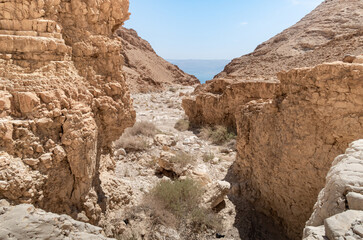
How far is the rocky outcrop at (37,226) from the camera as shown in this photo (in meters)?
1.82

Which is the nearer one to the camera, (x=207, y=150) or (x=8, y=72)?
(x=8, y=72)

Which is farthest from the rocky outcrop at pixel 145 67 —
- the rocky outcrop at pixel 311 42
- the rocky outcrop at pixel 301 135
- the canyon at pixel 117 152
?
the rocky outcrop at pixel 301 135

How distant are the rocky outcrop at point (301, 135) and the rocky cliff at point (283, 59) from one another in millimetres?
5061

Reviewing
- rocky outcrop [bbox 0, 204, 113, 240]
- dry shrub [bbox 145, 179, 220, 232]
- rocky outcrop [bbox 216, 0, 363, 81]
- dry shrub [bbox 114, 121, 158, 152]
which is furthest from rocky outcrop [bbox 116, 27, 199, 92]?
rocky outcrop [bbox 0, 204, 113, 240]

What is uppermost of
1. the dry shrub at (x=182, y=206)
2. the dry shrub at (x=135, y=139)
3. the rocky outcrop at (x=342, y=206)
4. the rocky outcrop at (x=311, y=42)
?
the rocky outcrop at (x=311, y=42)

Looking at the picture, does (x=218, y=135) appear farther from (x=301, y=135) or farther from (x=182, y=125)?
(x=301, y=135)

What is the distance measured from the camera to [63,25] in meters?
3.29

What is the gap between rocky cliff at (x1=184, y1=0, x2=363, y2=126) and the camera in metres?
10.4

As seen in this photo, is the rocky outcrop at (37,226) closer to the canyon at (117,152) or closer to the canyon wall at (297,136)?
the canyon at (117,152)

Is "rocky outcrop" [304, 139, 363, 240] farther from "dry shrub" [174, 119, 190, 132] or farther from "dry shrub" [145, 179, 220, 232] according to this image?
"dry shrub" [174, 119, 190, 132]

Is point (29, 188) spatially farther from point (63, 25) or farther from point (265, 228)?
point (265, 228)

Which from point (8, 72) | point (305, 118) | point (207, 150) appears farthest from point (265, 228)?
point (8, 72)

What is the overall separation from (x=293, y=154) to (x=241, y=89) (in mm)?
6118

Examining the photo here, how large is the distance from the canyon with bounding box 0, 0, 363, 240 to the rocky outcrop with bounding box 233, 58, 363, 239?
2 centimetres
